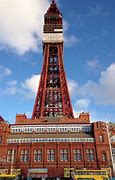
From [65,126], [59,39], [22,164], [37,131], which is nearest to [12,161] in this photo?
[22,164]

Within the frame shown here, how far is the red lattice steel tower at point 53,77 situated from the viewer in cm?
6041

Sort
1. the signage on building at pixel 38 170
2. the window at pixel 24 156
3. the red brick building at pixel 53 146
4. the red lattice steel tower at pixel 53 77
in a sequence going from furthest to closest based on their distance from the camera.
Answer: the red lattice steel tower at pixel 53 77 < the window at pixel 24 156 < the red brick building at pixel 53 146 < the signage on building at pixel 38 170

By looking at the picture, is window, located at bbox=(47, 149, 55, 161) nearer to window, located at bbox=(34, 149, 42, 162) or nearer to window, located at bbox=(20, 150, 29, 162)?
window, located at bbox=(34, 149, 42, 162)

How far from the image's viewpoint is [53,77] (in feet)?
222

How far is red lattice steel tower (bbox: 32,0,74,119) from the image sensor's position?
198 ft

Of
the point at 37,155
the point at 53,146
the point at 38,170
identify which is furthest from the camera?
the point at 53,146

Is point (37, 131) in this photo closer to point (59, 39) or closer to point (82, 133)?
point (82, 133)

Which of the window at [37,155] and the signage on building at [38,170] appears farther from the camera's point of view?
the window at [37,155]

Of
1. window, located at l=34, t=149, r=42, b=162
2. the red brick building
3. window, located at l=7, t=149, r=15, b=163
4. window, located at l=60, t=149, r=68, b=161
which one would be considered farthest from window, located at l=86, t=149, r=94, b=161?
window, located at l=7, t=149, r=15, b=163

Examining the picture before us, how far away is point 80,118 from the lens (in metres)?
56.6

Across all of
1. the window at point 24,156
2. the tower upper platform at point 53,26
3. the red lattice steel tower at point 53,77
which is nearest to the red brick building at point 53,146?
the window at point 24,156

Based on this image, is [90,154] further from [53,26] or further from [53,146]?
[53,26]

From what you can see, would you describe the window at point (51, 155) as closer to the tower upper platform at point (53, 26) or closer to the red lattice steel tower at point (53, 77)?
the red lattice steel tower at point (53, 77)

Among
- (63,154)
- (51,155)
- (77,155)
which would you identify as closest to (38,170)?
(51,155)
